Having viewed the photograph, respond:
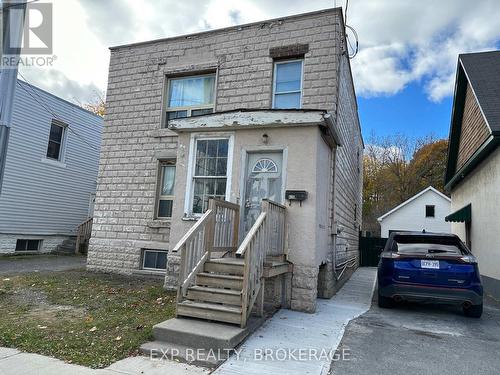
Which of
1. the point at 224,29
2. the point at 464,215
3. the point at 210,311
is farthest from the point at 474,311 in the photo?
the point at 224,29

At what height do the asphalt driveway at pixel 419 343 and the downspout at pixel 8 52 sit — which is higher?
the downspout at pixel 8 52

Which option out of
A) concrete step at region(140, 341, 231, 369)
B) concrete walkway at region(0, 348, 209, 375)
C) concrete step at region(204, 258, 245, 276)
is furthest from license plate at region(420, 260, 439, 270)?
concrete walkway at region(0, 348, 209, 375)

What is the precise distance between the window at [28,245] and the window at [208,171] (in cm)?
1060

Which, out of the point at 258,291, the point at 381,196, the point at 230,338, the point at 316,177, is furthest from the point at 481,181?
the point at 381,196

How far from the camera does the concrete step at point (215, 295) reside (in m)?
4.56

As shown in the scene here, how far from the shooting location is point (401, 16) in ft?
28.4

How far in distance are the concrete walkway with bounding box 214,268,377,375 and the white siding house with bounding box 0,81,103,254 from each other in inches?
466

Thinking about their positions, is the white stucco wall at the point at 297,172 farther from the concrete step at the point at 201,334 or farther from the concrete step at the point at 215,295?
the concrete step at the point at 201,334

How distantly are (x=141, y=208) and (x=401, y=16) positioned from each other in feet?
26.1

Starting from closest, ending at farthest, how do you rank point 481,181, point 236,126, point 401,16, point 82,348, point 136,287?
point 82,348 < point 236,126 < point 136,287 < point 401,16 < point 481,181

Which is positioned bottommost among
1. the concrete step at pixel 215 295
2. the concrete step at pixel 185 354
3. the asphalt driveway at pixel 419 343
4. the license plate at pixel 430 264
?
the concrete step at pixel 185 354

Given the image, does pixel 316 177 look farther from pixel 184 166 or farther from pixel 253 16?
pixel 253 16

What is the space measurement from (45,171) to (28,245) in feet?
9.92

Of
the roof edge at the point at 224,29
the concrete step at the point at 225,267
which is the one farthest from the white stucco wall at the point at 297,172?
the roof edge at the point at 224,29
